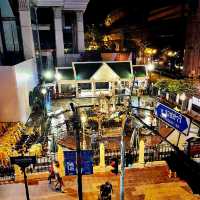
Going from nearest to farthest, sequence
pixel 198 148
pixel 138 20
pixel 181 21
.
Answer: pixel 198 148, pixel 181 21, pixel 138 20

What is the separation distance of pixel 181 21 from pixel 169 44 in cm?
895

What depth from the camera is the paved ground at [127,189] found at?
37.3 feet

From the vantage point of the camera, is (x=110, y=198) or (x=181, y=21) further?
(x=181, y=21)

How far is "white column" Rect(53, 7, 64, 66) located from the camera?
3087 cm

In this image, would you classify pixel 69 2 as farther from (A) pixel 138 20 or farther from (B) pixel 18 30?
(A) pixel 138 20

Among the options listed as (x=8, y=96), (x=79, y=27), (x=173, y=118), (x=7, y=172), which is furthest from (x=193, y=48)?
(x=173, y=118)

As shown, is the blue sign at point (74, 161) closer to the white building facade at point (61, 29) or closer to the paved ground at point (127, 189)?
the paved ground at point (127, 189)

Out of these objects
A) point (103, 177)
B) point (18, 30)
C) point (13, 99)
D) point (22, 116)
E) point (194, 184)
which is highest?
point (18, 30)

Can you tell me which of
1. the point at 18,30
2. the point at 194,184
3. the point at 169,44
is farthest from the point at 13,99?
the point at 169,44

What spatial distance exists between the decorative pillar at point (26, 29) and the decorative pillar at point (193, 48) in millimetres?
24412

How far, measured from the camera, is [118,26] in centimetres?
6388

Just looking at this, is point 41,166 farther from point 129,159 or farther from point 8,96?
point 8,96

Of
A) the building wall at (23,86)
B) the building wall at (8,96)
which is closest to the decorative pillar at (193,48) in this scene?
the building wall at (23,86)

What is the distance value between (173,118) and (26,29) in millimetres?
23758
